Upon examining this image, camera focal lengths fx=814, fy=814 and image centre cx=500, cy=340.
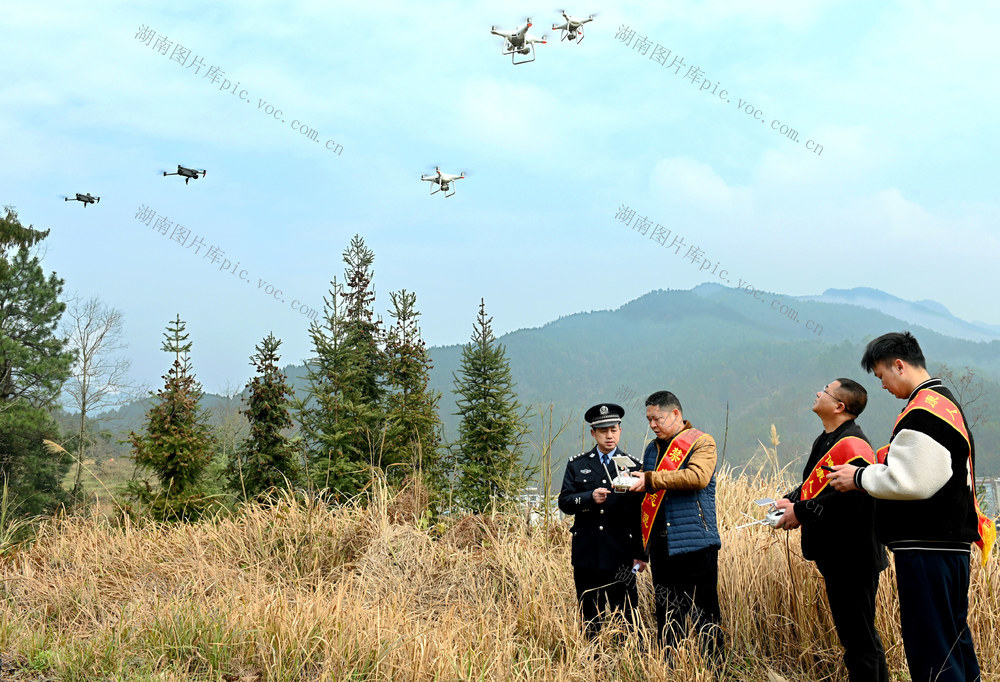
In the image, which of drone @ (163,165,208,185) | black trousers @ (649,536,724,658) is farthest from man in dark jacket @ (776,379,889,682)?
drone @ (163,165,208,185)

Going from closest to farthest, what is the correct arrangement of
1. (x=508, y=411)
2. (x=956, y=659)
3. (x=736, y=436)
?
(x=956, y=659) → (x=508, y=411) → (x=736, y=436)

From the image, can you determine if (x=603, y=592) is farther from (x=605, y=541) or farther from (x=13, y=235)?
(x=13, y=235)

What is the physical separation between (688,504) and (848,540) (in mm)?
913

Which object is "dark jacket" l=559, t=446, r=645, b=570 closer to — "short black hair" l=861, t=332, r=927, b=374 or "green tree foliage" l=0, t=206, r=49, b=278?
"short black hair" l=861, t=332, r=927, b=374

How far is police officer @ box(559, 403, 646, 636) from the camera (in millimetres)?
5113

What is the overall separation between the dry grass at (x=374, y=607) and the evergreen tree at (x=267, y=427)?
6867mm

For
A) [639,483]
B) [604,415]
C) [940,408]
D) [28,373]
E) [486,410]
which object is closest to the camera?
[940,408]

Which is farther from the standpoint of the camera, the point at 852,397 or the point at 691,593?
the point at 691,593

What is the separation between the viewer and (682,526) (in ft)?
15.5

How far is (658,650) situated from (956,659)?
1559mm

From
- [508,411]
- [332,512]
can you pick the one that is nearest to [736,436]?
[508,411]

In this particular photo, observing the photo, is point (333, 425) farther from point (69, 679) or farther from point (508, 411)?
point (69, 679)

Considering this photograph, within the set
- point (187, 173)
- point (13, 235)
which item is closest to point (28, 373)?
point (13, 235)

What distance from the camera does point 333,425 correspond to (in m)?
15.0
